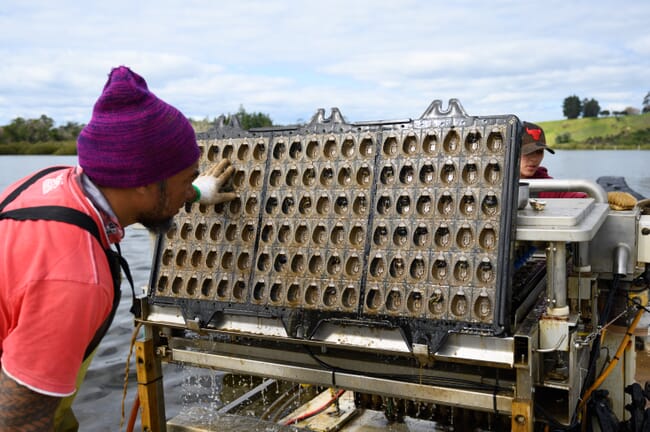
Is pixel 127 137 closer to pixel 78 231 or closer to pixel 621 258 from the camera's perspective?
pixel 78 231

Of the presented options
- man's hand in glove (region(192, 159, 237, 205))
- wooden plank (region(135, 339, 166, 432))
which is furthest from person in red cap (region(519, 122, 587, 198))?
wooden plank (region(135, 339, 166, 432))

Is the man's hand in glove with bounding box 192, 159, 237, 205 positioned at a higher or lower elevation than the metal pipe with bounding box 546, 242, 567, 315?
higher

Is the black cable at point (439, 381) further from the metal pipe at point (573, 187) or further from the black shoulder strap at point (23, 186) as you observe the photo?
the black shoulder strap at point (23, 186)

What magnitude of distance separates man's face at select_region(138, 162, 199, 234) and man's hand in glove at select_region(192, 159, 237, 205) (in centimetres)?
118

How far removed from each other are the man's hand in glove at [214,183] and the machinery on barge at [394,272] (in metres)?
0.09

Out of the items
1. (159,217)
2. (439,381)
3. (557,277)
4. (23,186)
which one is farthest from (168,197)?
(557,277)

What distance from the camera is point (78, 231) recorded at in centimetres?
215

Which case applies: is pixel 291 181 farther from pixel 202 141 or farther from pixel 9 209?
pixel 9 209

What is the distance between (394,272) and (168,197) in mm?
1449

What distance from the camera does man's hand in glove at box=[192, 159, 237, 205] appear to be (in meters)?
3.84

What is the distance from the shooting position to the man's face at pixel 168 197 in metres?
2.49

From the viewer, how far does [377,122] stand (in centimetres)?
371

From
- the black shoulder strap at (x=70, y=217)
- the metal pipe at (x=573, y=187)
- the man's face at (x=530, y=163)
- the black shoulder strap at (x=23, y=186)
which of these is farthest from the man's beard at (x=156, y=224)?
the man's face at (x=530, y=163)

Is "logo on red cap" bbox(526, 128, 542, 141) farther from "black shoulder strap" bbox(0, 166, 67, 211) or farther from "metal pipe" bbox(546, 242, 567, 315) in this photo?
"black shoulder strap" bbox(0, 166, 67, 211)
